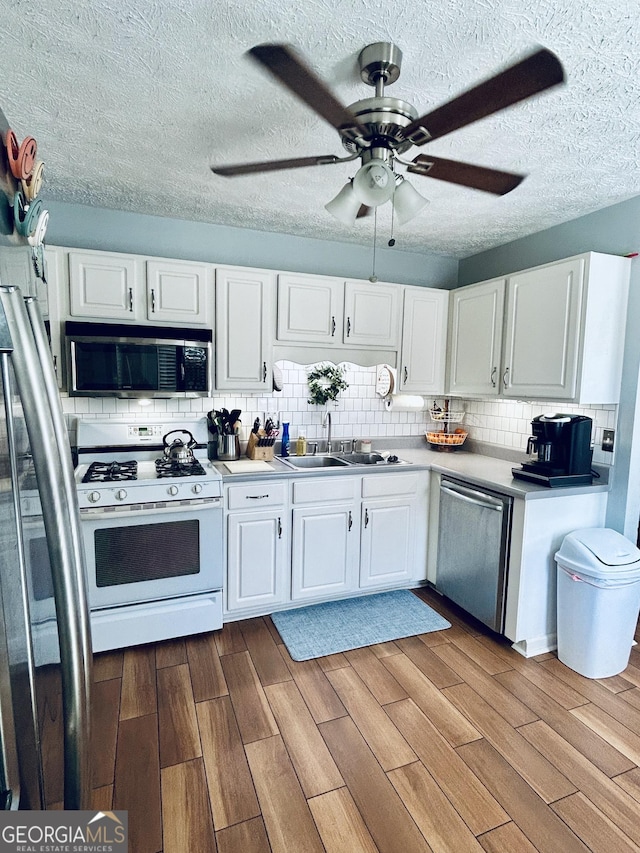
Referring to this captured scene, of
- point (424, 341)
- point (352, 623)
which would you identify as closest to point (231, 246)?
point (424, 341)

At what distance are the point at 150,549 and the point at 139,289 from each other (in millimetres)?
1531

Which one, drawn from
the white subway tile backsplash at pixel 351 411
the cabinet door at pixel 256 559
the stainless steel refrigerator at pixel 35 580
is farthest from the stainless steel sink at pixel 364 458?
the stainless steel refrigerator at pixel 35 580

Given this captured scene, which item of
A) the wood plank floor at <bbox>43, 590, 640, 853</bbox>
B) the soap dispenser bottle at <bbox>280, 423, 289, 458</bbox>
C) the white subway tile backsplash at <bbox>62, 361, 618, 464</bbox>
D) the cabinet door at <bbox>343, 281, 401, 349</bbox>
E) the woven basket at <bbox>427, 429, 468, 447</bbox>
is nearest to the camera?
the wood plank floor at <bbox>43, 590, 640, 853</bbox>

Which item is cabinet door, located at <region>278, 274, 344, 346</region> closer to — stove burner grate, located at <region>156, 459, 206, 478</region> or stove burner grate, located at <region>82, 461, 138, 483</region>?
stove burner grate, located at <region>156, 459, 206, 478</region>

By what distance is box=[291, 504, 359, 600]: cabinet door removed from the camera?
9.50 feet

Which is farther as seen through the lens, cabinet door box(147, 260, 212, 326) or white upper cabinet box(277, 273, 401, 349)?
white upper cabinet box(277, 273, 401, 349)

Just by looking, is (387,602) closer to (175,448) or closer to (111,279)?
(175,448)

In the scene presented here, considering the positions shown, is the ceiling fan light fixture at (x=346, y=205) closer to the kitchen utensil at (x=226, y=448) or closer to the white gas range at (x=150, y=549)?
the white gas range at (x=150, y=549)

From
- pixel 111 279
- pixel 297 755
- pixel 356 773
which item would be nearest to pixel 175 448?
pixel 111 279

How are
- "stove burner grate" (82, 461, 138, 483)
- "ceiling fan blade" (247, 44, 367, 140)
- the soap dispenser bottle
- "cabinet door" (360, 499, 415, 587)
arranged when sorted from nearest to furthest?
"ceiling fan blade" (247, 44, 367, 140) → "stove burner grate" (82, 461, 138, 483) → "cabinet door" (360, 499, 415, 587) → the soap dispenser bottle

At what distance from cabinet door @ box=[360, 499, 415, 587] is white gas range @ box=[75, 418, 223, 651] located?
99 cm

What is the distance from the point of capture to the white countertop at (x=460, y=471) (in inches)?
98.9

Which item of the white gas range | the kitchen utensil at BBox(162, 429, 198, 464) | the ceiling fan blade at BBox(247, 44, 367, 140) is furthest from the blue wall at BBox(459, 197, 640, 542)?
the kitchen utensil at BBox(162, 429, 198, 464)

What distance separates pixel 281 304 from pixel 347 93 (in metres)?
1.47
